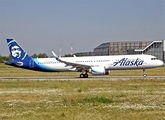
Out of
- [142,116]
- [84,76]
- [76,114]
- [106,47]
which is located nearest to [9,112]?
[76,114]

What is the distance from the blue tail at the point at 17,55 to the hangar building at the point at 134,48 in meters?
69.2

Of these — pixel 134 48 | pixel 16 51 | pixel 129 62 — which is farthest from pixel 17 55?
pixel 134 48

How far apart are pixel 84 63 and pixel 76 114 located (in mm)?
35547

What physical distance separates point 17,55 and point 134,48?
91770 mm

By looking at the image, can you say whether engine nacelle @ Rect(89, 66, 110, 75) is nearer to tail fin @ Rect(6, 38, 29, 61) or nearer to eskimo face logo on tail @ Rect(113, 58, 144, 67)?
eskimo face logo on tail @ Rect(113, 58, 144, 67)

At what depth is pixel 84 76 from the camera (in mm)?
47875

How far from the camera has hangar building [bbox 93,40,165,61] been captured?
117m

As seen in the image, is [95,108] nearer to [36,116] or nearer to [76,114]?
[76,114]

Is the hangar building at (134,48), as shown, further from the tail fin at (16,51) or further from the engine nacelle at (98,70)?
the tail fin at (16,51)

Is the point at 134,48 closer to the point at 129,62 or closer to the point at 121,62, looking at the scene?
the point at 129,62

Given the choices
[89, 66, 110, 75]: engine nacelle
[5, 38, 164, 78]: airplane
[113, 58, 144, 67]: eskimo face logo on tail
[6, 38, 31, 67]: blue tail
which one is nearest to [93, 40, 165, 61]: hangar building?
[5, 38, 164, 78]: airplane

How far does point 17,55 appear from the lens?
2028 inches

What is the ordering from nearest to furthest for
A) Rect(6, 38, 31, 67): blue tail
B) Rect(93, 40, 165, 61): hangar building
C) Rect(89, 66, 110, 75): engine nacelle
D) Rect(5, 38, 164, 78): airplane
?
1. Rect(89, 66, 110, 75): engine nacelle
2. Rect(5, 38, 164, 78): airplane
3. Rect(6, 38, 31, 67): blue tail
4. Rect(93, 40, 165, 61): hangar building

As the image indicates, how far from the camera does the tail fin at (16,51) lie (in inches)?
2023
